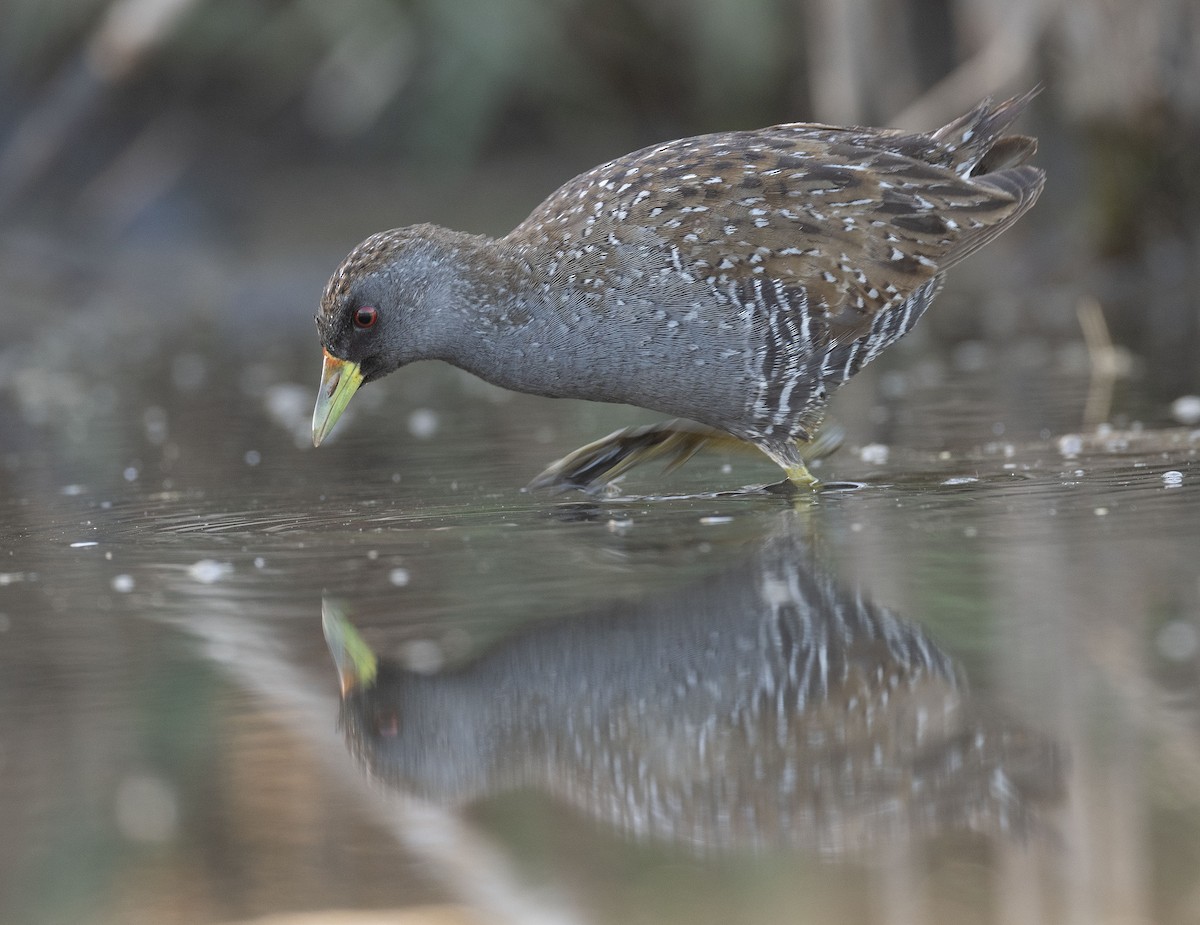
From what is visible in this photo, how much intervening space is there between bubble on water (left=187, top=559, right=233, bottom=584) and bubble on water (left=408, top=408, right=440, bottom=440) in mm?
2509

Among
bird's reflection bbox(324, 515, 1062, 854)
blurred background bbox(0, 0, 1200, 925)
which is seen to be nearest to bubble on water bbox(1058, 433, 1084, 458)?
blurred background bbox(0, 0, 1200, 925)

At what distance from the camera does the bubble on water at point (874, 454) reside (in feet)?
19.8

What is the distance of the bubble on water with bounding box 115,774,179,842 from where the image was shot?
2.92 metres

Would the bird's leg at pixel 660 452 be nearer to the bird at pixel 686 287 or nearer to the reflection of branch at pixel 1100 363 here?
the bird at pixel 686 287

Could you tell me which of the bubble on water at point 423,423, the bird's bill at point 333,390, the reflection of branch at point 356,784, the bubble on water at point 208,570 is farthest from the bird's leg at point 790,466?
the bubble on water at point 423,423

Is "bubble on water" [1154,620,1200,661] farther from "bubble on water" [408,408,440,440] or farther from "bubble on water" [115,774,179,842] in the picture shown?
"bubble on water" [408,408,440,440]

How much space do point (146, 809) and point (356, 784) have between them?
0.33 metres

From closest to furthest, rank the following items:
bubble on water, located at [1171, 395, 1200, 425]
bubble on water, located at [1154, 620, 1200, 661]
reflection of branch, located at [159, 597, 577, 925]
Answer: reflection of branch, located at [159, 597, 577, 925]
bubble on water, located at [1154, 620, 1200, 661]
bubble on water, located at [1171, 395, 1200, 425]

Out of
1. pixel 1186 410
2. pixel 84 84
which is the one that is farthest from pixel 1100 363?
pixel 84 84

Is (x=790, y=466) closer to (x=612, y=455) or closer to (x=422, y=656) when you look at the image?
(x=612, y=455)

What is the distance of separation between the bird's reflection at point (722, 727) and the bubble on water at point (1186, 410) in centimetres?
265

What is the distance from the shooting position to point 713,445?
6.12 m

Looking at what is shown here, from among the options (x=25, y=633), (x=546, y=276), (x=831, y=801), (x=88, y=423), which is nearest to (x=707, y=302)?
(x=546, y=276)

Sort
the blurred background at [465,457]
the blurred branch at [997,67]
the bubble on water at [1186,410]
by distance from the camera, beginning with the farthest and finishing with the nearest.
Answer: the blurred branch at [997,67] < the bubble on water at [1186,410] < the blurred background at [465,457]
